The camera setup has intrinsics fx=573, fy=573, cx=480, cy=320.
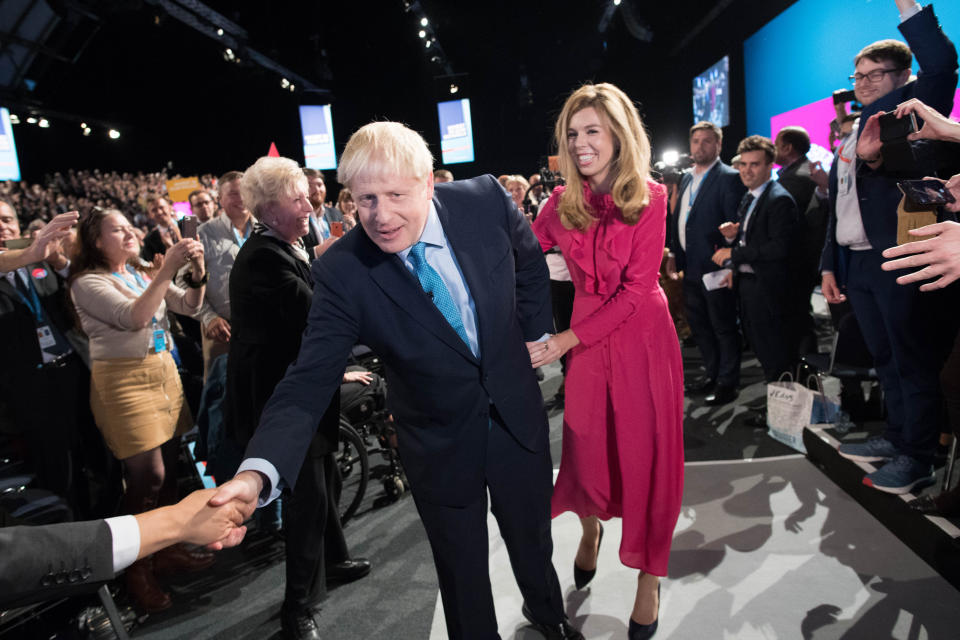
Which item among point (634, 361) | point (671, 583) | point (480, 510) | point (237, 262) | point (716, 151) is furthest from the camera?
point (716, 151)

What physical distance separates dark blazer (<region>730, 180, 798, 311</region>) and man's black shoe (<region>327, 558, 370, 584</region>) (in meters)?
3.09

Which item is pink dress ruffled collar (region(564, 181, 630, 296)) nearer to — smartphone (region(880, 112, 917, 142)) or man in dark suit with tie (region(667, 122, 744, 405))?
smartphone (region(880, 112, 917, 142))

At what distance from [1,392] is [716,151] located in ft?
15.1

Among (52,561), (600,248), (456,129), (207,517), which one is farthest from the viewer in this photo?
(456,129)

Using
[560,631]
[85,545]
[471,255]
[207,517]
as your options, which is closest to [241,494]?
[207,517]

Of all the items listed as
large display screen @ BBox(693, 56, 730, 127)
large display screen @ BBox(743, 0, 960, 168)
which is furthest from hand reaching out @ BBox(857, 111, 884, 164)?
large display screen @ BBox(693, 56, 730, 127)

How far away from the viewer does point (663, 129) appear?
1355cm

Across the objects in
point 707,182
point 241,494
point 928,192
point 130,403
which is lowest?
point 130,403

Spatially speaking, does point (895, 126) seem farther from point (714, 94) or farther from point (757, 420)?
point (714, 94)

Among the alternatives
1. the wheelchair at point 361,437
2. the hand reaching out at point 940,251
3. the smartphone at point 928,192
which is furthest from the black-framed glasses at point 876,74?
the wheelchair at point 361,437

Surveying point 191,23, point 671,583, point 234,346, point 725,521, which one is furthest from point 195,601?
point 191,23

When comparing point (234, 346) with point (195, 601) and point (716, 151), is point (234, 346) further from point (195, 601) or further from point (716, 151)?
point (716, 151)

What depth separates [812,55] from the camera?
6445mm

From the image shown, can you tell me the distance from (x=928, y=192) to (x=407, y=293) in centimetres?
153
